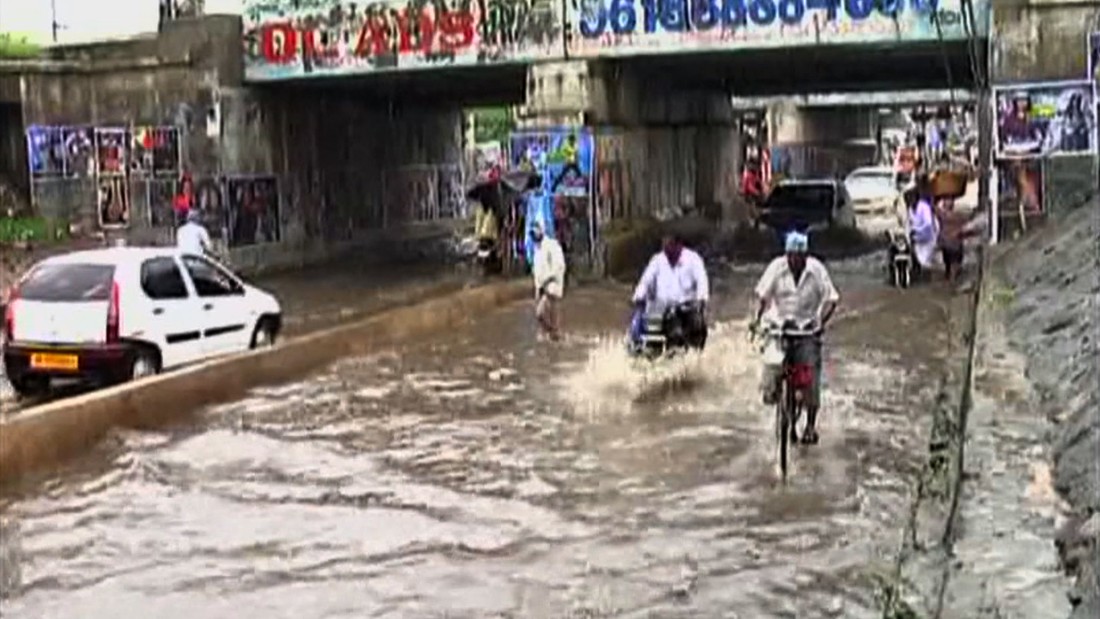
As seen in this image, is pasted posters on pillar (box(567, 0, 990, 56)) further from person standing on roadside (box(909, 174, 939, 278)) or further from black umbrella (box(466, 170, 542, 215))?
person standing on roadside (box(909, 174, 939, 278))

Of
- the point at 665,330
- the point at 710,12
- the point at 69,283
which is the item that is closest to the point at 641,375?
the point at 665,330

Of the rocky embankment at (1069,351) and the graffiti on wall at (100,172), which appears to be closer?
the rocky embankment at (1069,351)

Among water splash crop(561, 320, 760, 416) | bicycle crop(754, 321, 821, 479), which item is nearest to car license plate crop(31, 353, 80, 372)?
water splash crop(561, 320, 760, 416)

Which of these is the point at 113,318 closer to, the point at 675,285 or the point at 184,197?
the point at 675,285

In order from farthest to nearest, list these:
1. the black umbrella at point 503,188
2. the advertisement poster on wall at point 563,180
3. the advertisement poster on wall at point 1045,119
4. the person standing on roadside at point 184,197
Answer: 1. the person standing on roadside at point 184,197
2. the advertisement poster on wall at point 563,180
3. the black umbrella at point 503,188
4. the advertisement poster on wall at point 1045,119

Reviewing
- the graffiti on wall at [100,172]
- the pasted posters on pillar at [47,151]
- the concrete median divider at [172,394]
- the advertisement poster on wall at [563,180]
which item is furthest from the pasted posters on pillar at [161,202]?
the concrete median divider at [172,394]

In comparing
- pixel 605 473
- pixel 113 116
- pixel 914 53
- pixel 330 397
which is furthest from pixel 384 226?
pixel 605 473

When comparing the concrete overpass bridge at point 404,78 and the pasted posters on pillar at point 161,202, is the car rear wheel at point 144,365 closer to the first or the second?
the concrete overpass bridge at point 404,78

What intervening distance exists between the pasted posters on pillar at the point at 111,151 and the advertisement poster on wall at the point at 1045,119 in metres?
17.6

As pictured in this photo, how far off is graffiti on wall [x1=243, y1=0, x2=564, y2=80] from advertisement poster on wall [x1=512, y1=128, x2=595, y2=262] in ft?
5.39

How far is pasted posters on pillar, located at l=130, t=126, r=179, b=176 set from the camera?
32.1 meters

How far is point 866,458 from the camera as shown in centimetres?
1210

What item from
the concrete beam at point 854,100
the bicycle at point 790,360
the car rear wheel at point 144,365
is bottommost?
the car rear wheel at point 144,365

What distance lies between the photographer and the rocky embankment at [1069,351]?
827cm
